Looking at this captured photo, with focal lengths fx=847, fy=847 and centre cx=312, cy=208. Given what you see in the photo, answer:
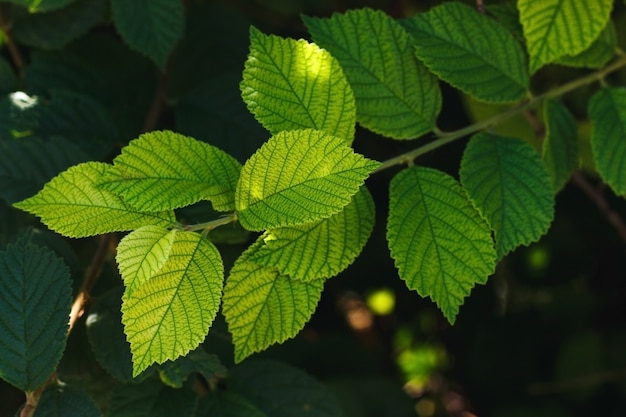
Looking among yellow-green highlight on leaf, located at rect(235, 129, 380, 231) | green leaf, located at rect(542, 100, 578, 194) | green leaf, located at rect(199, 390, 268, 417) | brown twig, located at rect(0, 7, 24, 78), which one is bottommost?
green leaf, located at rect(199, 390, 268, 417)

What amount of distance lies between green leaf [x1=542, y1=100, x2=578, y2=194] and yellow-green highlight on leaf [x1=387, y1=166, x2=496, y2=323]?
195 millimetres

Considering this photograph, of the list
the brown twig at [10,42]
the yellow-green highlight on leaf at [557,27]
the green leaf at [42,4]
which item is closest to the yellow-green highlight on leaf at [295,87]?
the yellow-green highlight on leaf at [557,27]

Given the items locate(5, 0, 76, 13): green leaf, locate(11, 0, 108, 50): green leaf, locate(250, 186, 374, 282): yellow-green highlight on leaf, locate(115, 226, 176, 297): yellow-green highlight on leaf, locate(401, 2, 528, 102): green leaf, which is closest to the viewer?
locate(115, 226, 176, 297): yellow-green highlight on leaf

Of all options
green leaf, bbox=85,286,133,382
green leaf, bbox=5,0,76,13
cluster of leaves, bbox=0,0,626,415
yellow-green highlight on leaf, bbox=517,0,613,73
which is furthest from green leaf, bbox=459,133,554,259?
green leaf, bbox=5,0,76,13

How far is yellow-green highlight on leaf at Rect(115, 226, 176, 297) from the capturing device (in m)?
0.73

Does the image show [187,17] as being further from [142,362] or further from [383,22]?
[142,362]

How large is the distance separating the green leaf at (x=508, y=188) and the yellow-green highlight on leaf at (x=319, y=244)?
12 cm

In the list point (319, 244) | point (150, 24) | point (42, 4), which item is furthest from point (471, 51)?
point (42, 4)

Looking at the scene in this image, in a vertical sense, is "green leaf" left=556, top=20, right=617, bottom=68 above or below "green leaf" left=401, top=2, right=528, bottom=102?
below

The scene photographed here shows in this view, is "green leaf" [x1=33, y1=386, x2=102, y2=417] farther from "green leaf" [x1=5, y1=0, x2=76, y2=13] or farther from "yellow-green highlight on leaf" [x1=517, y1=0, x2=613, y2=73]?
"yellow-green highlight on leaf" [x1=517, y1=0, x2=613, y2=73]

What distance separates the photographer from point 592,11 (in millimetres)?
995

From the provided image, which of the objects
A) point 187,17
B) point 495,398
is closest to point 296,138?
point 187,17

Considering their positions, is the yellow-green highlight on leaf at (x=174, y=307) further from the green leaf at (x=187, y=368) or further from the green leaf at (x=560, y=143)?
the green leaf at (x=560, y=143)

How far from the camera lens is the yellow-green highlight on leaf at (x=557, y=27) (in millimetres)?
984
